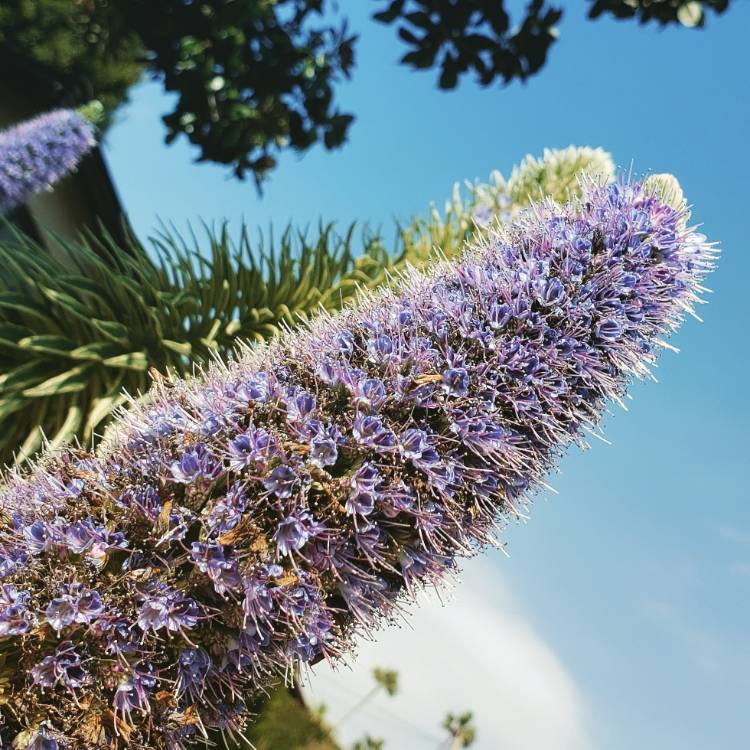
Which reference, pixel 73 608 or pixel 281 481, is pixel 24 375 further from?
pixel 281 481

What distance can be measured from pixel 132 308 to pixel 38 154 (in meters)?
6.27

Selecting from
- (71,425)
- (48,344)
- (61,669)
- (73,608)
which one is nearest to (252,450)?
(73,608)

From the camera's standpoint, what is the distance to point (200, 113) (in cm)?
864

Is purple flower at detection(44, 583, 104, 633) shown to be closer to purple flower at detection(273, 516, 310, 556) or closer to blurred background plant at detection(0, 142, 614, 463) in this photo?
purple flower at detection(273, 516, 310, 556)

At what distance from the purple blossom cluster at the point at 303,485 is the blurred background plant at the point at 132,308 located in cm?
268

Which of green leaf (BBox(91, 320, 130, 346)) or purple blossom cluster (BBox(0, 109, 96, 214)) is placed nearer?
green leaf (BBox(91, 320, 130, 346))

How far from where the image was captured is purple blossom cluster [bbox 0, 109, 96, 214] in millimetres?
10742

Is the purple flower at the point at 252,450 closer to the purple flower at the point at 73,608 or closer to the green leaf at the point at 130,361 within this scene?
the purple flower at the point at 73,608

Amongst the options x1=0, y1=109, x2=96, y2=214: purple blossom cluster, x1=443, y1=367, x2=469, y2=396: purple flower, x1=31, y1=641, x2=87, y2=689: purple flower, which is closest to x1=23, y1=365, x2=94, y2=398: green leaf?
x1=31, y1=641, x2=87, y2=689: purple flower

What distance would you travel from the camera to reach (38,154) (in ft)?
35.8

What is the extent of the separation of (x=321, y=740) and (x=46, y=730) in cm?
409

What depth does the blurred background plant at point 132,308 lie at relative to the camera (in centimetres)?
559

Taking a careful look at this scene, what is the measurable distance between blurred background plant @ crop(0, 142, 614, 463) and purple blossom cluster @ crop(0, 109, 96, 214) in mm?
4820

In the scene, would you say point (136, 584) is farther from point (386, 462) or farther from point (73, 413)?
point (73, 413)
